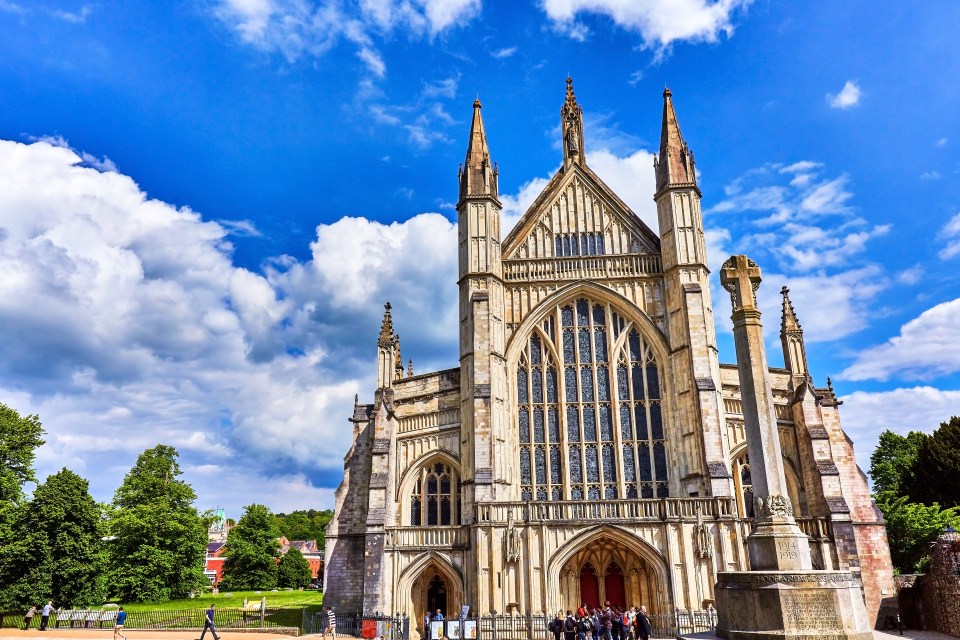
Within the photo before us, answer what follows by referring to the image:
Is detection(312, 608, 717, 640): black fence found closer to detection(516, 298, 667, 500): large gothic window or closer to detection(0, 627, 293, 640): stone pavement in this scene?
detection(0, 627, 293, 640): stone pavement

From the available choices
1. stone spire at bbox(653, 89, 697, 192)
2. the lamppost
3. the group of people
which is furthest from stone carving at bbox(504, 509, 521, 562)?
stone spire at bbox(653, 89, 697, 192)

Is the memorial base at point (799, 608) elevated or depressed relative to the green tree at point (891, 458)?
depressed

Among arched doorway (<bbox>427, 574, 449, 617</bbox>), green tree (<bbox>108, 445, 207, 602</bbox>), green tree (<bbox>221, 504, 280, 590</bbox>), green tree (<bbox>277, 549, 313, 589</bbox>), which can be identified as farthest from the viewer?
green tree (<bbox>277, 549, 313, 589</bbox>)

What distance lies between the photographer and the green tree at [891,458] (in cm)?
4572

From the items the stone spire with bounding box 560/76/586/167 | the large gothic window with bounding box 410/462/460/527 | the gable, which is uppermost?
the stone spire with bounding box 560/76/586/167

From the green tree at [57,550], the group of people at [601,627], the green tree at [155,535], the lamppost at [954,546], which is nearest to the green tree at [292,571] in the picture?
the green tree at [155,535]

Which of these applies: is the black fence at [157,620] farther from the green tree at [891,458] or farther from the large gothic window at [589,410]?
the green tree at [891,458]

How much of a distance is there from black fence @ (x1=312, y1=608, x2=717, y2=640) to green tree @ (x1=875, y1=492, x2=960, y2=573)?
15919 millimetres

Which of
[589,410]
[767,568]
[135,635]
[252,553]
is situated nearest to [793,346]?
[589,410]

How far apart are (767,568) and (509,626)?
14.9m

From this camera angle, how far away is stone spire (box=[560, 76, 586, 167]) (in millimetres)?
34531

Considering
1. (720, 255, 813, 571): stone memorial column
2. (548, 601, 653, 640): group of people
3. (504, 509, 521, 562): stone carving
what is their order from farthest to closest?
1. (504, 509, 521, 562): stone carving
2. (548, 601, 653, 640): group of people
3. (720, 255, 813, 571): stone memorial column

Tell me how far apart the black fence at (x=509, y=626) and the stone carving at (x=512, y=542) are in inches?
79.6

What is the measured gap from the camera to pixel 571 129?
117 ft
